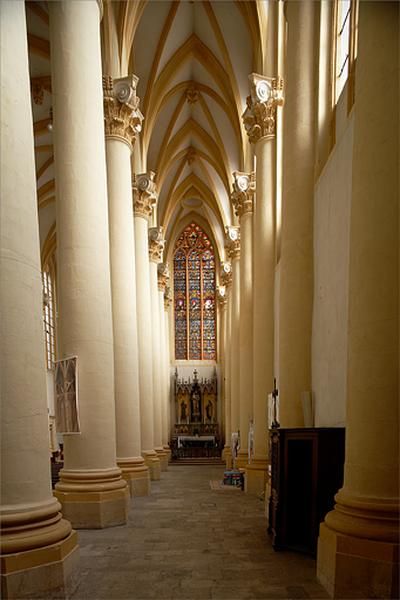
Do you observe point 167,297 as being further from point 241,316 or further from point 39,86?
point 39,86

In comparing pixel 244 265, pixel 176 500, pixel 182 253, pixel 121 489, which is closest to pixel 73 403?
pixel 121 489

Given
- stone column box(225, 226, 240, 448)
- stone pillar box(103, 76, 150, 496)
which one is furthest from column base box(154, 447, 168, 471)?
stone pillar box(103, 76, 150, 496)

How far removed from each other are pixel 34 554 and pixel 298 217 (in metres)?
6.64

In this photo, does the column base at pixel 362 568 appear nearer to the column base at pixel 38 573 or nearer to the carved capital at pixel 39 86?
the column base at pixel 38 573

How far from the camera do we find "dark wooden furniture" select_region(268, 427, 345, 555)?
6520 mm

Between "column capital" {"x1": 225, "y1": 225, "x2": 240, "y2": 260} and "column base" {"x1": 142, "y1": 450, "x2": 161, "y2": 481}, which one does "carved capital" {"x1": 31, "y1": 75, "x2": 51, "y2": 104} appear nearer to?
"column capital" {"x1": 225, "y1": 225, "x2": 240, "y2": 260}

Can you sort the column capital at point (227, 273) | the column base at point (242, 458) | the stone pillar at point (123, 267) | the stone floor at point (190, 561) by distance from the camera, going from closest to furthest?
the stone floor at point (190, 561) < the stone pillar at point (123, 267) < the column base at point (242, 458) < the column capital at point (227, 273)

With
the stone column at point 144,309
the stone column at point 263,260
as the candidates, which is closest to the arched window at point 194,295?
the stone column at point 144,309

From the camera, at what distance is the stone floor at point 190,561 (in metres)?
5.17

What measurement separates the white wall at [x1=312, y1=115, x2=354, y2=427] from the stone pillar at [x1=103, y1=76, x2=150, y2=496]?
440 centimetres

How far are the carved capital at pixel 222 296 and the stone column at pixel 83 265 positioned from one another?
897 inches

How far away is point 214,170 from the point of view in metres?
27.1

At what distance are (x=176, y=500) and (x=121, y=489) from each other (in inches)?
163

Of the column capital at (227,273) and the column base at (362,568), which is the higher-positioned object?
the column capital at (227,273)
